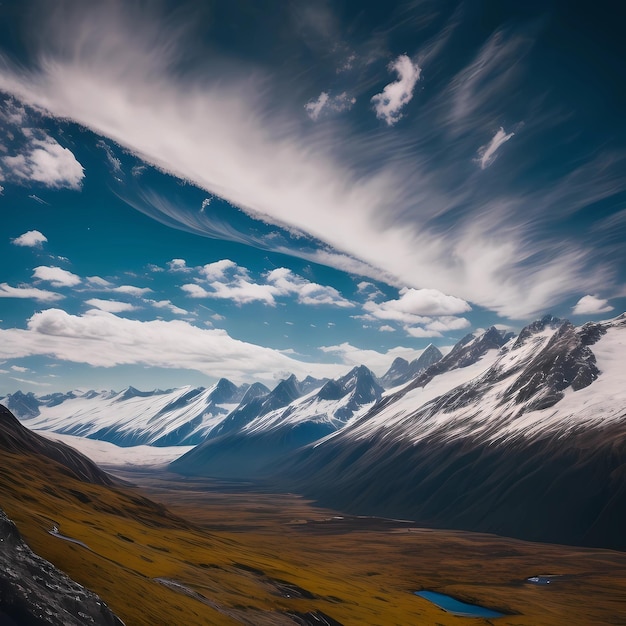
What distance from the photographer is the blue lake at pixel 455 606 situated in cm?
10288

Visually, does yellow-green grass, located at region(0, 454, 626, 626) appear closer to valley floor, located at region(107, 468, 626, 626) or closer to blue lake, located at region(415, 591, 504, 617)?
valley floor, located at region(107, 468, 626, 626)

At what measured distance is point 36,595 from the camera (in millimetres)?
24422

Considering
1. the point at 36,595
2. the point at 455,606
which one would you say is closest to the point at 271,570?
the point at 455,606

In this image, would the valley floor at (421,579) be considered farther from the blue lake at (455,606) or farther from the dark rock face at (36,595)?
the dark rock face at (36,595)

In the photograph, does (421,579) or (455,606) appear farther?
(421,579)

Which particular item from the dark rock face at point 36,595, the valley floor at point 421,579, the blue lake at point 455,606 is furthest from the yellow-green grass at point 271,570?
the dark rock face at point 36,595

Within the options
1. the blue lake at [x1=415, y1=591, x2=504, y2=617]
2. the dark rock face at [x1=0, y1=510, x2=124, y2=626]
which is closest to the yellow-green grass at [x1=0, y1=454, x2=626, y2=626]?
the blue lake at [x1=415, y1=591, x2=504, y2=617]

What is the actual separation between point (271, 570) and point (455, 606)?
53.8m

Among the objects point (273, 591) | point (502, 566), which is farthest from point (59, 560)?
point (502, 566)

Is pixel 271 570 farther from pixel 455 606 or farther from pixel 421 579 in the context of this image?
pixel 421 579

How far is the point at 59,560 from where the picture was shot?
117 ft

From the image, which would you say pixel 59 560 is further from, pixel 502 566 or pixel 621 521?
pixel 621 521

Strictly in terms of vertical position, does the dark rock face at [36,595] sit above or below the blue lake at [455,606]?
above

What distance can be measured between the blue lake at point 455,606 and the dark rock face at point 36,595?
9894 cm
